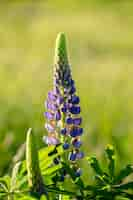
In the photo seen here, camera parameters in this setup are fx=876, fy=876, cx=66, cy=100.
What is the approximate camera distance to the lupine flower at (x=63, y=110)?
2.19 metres

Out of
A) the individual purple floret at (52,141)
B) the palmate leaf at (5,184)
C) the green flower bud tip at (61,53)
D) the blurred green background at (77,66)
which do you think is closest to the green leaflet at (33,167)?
the palmate leaf at (5,184)

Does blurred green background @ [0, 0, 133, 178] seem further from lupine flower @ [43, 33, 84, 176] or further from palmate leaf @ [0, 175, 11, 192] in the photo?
palmate leaf @ [0, 175, 11, 192]

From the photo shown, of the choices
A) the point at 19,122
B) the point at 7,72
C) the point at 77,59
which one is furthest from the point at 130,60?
the point at 19,122

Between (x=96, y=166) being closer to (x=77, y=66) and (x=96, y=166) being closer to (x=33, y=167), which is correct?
A: (x=33, y=167)

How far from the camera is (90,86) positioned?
8.59 m

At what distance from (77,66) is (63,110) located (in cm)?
936

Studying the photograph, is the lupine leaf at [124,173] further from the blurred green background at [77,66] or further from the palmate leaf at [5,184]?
the blurred green background at [77,66]

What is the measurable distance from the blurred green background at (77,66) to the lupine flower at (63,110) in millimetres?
1378

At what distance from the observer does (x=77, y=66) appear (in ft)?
37.9

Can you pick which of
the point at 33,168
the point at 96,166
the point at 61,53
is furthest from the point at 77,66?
the point at 33,168

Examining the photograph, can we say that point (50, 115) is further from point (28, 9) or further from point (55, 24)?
point (28, 9)

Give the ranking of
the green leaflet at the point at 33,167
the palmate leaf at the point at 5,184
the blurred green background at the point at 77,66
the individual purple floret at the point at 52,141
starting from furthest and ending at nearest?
the blurred green background at the point at 77,66, the individual purple floret at the point at 52,141, the palmate leaf at the point at 5,184, the green leaflet at the point at 33,167

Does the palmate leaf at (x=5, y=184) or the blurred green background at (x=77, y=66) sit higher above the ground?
the blurred green background at (x=77, y=66)

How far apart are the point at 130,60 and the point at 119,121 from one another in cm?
594
